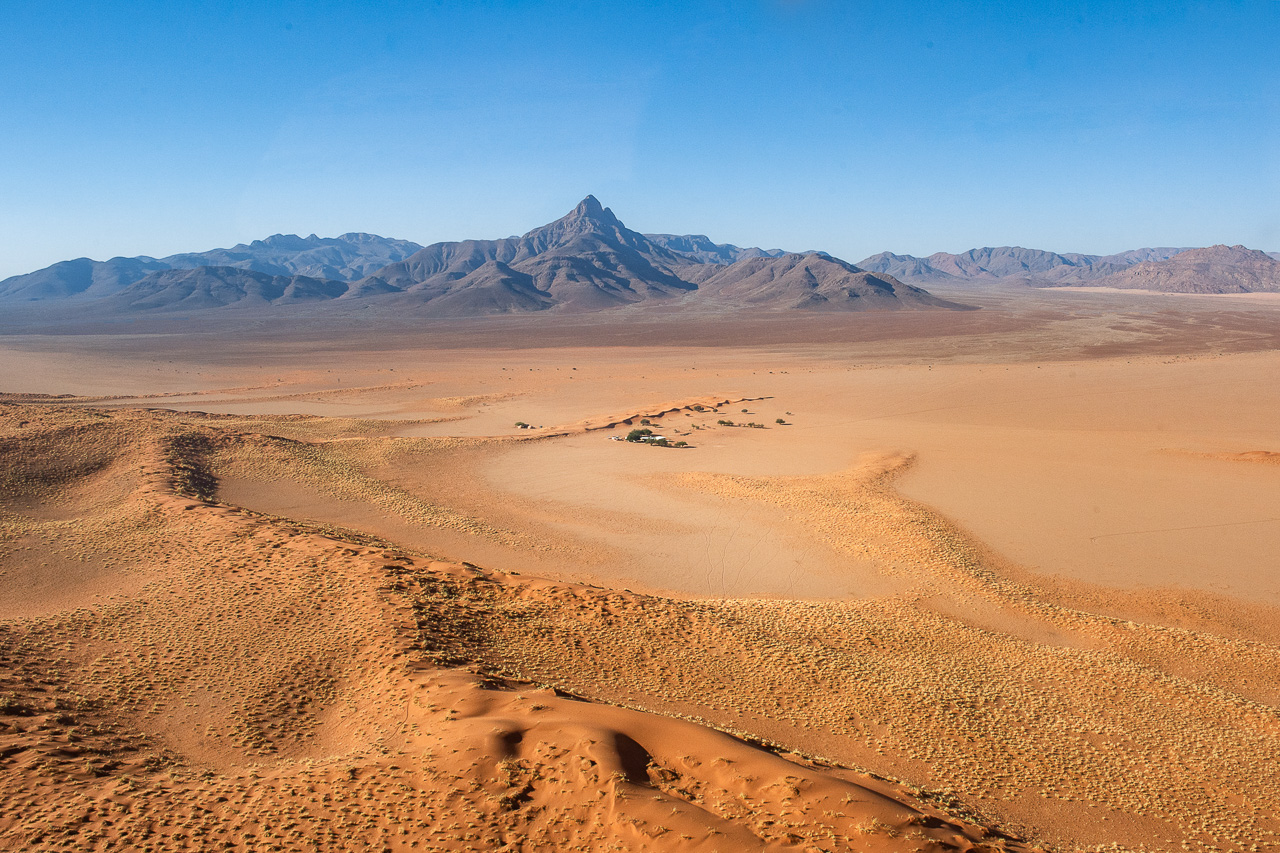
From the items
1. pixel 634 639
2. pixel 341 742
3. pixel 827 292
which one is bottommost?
pixel 634 639

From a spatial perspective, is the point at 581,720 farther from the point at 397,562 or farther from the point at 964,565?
the point at 964,565

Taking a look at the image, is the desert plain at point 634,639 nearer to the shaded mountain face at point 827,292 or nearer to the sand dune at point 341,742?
the sand dune at point 341,742

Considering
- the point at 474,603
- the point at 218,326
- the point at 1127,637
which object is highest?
the point at 218,326

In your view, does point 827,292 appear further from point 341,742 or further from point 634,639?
point 341,742

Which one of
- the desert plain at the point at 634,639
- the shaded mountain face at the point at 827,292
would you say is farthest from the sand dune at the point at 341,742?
the shaded mountain face at the point at 827,292

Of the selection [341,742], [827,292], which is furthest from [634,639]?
[827,292]

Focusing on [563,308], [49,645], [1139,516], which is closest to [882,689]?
[49,645]

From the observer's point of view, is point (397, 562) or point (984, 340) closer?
point (397, 562)
